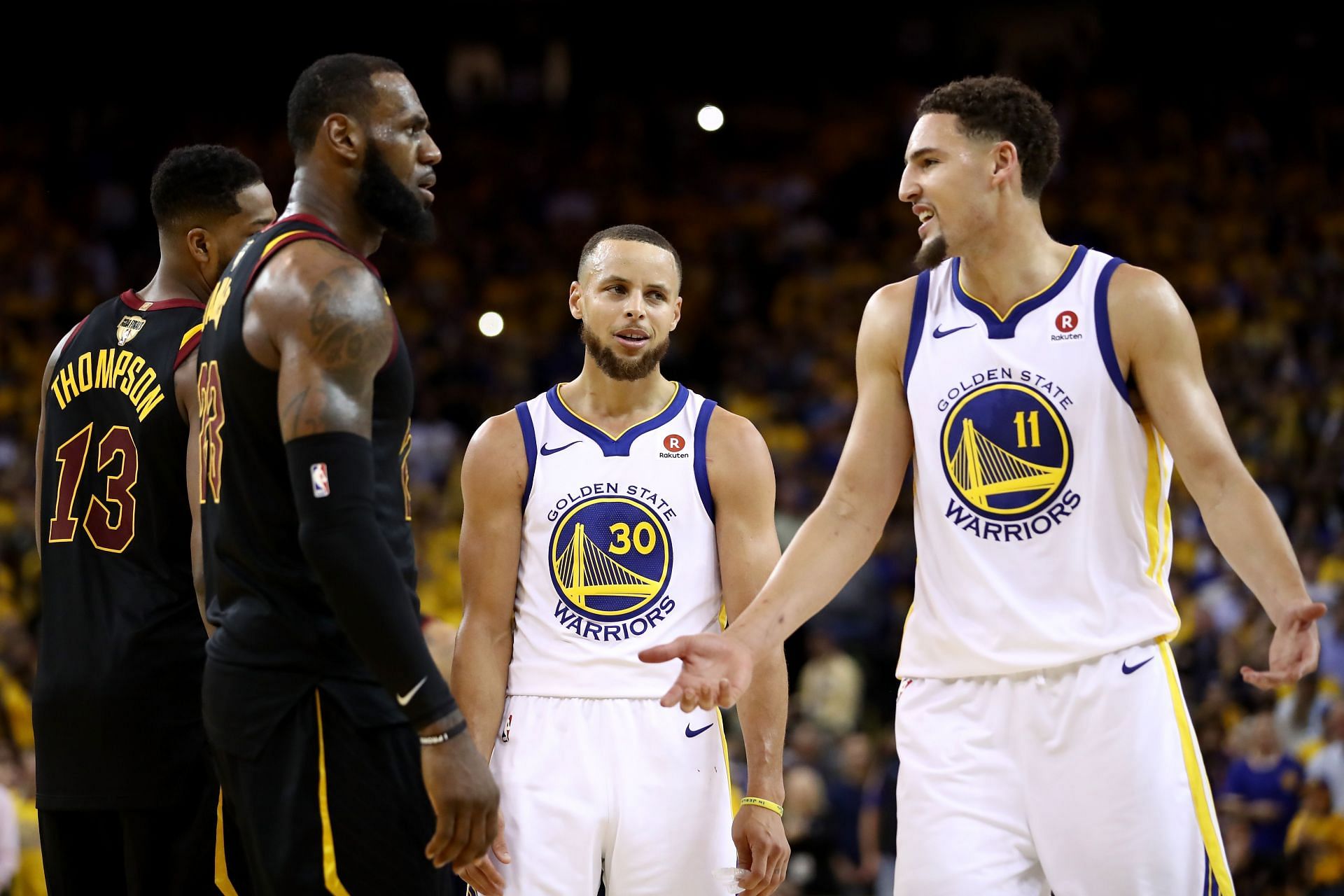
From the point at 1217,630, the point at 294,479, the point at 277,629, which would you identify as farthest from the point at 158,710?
the point at 1217,630

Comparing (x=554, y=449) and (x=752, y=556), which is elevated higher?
(x=554, y=449)

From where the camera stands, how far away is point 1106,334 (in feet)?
13.7

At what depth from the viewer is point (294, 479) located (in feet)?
11.0

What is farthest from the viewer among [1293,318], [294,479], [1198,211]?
[1198,211]

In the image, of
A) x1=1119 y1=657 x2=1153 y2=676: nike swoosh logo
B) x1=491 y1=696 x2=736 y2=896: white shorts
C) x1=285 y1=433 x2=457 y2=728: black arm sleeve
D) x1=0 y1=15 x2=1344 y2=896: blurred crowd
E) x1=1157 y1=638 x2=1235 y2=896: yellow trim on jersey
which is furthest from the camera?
x1=0 y1=15 x2=1344 y2=896: blurred crowd

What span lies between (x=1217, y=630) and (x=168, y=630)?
28.2 ft

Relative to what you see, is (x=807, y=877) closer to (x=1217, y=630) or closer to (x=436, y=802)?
(x=1217, y=630)

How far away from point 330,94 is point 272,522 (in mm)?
1024

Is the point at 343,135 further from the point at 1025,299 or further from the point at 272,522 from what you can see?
the point at 1025,299

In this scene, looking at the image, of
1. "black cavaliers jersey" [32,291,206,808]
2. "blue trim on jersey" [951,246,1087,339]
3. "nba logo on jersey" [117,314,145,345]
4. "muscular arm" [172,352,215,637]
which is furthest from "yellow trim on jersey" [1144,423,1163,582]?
"nba logo on jersey" [117,314,145,345]

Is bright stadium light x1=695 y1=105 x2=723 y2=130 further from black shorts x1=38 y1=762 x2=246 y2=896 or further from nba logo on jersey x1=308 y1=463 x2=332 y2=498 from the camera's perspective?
black shorts x1=38 y1=762 x2=246 y2=896

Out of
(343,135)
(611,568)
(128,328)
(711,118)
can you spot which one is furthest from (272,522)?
(711,118)

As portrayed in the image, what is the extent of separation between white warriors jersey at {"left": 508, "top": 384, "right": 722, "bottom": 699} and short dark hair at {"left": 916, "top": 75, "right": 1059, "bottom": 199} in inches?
48.7

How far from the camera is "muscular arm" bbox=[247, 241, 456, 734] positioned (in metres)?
3.30
